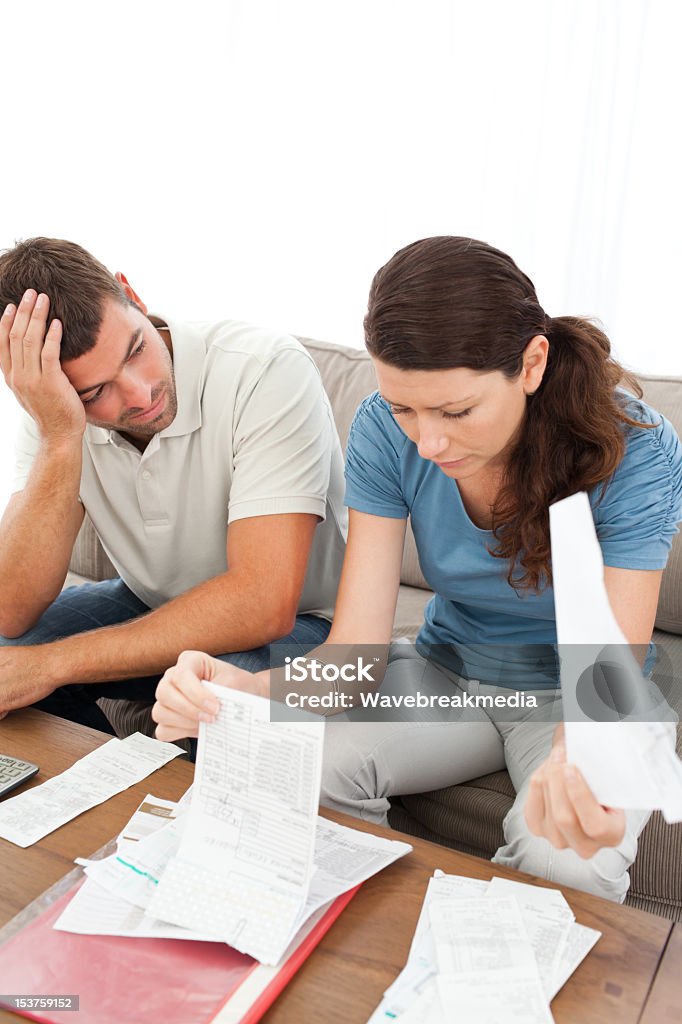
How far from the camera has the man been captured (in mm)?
1389

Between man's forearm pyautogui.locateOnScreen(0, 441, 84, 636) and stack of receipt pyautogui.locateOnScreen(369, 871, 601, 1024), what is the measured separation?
91cm

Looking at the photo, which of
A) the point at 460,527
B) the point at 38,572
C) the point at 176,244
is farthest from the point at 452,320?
the point at 176,244

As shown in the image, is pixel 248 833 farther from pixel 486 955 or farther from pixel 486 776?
pixel 486 776

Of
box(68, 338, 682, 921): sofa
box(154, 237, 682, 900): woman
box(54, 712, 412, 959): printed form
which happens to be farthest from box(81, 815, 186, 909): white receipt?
box(68, 338, 682, 921): sofa

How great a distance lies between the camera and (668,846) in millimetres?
1284

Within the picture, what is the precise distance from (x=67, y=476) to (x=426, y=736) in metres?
0.73

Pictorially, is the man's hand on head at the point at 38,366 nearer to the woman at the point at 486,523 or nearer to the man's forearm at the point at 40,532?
the man's forearm at the point at 40,532

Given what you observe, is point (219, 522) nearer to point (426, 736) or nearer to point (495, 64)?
point (426, 736)

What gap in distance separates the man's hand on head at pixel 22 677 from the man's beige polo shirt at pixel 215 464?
324mm

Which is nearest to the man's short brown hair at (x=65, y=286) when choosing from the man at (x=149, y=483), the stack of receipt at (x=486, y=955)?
the man at (x=149, y=483)

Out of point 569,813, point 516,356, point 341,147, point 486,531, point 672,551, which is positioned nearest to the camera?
point 569,813

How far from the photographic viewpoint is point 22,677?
4.39 ft

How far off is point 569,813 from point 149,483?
1000 mm

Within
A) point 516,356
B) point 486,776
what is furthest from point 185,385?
point 486,776
